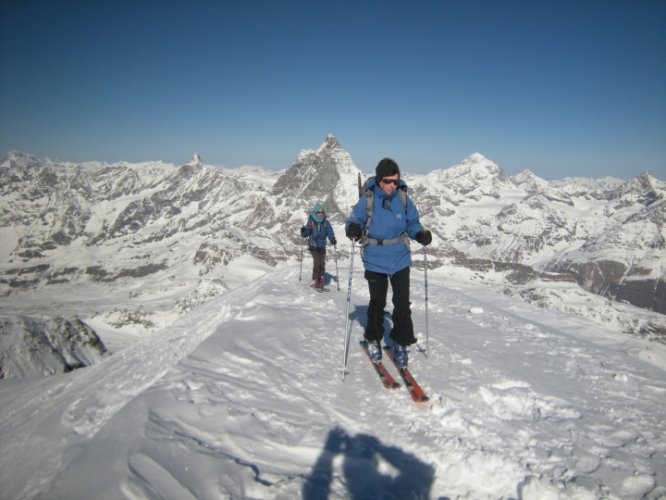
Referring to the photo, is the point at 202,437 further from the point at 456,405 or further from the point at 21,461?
the point at 456,405

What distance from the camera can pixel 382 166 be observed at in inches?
319

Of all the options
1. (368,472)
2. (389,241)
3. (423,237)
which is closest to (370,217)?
(389,241)

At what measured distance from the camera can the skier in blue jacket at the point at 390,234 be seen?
26.5 feet

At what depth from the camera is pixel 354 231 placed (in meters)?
7.98

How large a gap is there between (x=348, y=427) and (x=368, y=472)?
39.8 inches

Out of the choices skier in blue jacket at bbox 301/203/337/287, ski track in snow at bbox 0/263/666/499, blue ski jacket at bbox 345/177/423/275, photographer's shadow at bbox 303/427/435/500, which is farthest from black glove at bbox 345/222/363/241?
skier in blue jacket at bbox 301/203/337/287

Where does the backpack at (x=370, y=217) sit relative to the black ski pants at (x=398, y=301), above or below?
above

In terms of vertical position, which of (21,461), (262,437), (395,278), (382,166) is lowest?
(21,461)

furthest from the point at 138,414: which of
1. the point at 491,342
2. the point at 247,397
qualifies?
the point at 491,342

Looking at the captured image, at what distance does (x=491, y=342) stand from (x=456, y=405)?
4568 mm

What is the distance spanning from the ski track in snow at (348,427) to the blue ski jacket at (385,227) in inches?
99.6

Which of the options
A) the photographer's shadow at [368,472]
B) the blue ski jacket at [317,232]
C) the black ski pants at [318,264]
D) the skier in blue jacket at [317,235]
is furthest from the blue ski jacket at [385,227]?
the black ski pants at [318,264]

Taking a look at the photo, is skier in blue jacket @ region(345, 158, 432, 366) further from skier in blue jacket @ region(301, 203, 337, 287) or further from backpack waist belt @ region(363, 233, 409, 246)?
skier in blue jacket @ region(301, 203, 337, 287)

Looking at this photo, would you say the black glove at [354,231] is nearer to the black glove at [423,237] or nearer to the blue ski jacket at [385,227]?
the blue ski jacket at [385,227]
